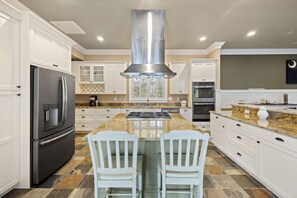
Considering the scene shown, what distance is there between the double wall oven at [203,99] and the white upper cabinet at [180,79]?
0.48 m

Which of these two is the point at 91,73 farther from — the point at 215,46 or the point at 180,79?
the point at 215,46

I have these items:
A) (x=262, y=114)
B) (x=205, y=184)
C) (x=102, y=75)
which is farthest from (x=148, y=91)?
(x=205, y=184)

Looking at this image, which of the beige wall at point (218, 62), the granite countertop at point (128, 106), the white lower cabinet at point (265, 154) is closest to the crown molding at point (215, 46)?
the beige wall at point (218, 62)

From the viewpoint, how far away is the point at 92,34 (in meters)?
4.86

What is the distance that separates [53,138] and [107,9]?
2.29 meters

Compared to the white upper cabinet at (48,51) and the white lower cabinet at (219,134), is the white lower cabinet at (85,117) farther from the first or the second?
the white lower cabinet at (219,134)

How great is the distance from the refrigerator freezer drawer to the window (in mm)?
2973

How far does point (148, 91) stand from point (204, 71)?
1.82 m

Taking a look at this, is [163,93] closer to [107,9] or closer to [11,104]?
[107,9]

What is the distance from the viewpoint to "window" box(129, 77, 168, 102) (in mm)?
6441

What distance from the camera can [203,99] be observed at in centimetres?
586

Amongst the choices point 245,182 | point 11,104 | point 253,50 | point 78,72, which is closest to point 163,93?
point 78,72

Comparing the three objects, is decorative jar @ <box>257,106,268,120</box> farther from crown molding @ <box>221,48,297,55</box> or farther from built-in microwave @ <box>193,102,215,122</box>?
crown molding @ <box>221,48,297,55</box>

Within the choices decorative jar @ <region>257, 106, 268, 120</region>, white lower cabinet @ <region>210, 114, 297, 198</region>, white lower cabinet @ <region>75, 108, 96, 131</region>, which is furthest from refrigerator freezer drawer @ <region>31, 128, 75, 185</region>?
Answer: decorative jar @ <region>257, 106, 268, 120</region>
